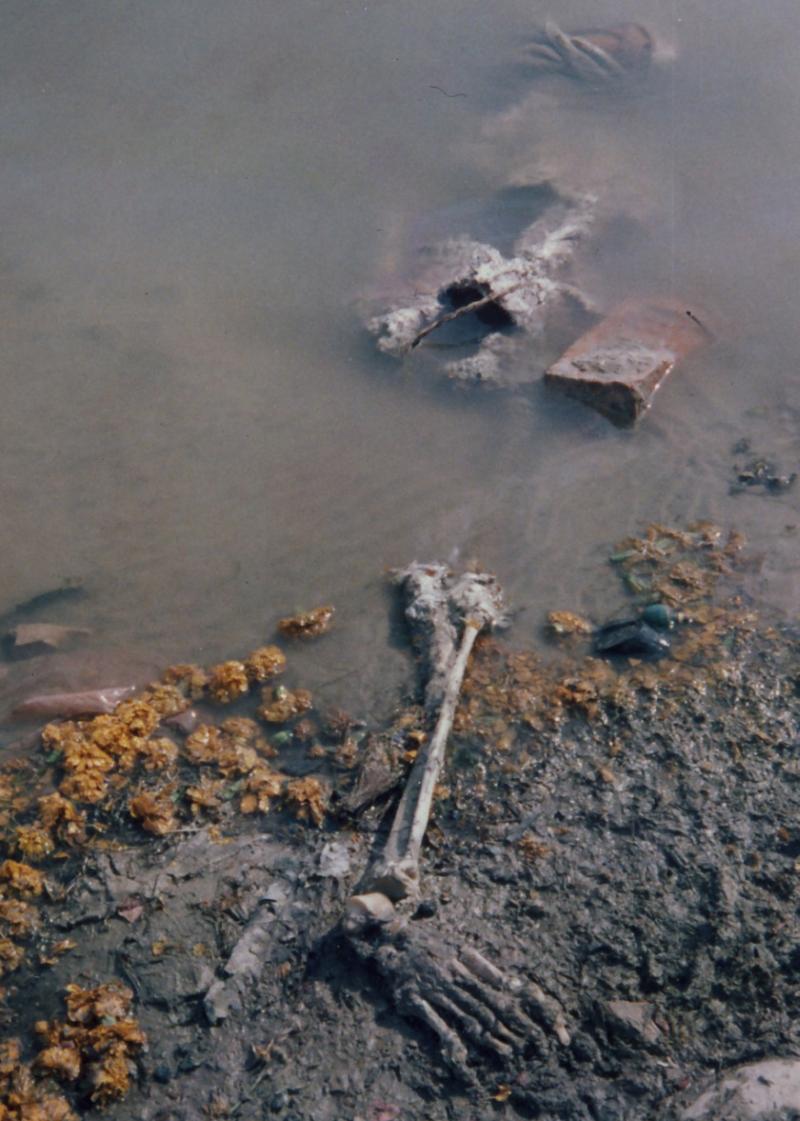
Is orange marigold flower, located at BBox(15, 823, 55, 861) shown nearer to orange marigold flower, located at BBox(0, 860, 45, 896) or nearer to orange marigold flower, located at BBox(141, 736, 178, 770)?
orange marigold flower, located at BBox(0, 860, 45, 896)

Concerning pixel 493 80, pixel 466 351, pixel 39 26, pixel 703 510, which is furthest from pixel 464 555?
pixel 39 26

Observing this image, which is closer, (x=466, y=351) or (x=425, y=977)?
(x=425, y=977)

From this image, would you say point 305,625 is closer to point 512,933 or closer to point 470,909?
point 470,909

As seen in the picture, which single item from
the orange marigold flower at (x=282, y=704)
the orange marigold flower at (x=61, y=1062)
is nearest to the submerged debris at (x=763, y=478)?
the orange marigold flower at (x=282, y=704)

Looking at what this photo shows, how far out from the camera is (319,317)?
7480 millimetres

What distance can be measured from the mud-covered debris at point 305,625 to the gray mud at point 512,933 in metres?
1.15

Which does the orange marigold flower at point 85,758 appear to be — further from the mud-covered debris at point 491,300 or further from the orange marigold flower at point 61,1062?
the mud-covered debris at point 491,300

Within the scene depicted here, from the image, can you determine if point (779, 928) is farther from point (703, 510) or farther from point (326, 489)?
point (326, 489)

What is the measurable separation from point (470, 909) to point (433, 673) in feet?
4.41

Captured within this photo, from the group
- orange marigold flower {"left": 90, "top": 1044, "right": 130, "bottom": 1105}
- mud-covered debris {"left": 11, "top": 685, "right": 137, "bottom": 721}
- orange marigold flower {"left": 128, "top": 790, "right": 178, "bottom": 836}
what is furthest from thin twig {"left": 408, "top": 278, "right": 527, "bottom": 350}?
orange marigold flower {"left": 90, "top": 1044, "right": 130, "bottom": 1105}

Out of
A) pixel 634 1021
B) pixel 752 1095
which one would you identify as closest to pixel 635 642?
pixel 634 1021

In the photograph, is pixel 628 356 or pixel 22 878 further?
pixel 628 356

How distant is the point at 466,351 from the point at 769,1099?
5.17 metres

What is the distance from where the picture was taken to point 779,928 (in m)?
3.85
